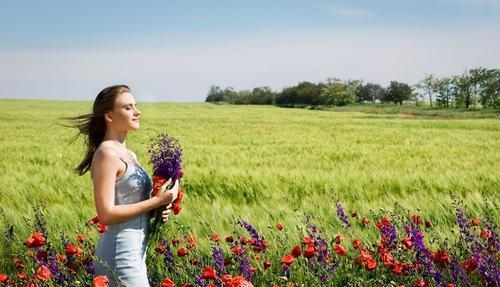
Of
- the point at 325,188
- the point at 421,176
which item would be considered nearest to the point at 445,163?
the point at 421,176

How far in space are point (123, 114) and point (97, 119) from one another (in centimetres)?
18

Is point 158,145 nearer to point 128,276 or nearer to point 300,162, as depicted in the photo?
point 128,276

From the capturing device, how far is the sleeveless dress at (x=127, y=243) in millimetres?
2320

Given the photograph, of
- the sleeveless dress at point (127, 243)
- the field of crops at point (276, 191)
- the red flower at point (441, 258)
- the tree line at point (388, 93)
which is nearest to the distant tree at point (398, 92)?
the tree line at point (388, 93)

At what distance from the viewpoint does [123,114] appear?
2.45 metres

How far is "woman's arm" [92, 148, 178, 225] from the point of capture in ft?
7.41

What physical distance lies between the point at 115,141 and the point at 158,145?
0.75 ft

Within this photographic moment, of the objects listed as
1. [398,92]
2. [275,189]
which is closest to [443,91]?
[398,92]

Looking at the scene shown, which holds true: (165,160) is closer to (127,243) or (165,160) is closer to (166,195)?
(166,195)

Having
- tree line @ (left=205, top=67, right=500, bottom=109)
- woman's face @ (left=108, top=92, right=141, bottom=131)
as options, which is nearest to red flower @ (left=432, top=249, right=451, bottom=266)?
woman's face @ (left=108, top=92, right=141, bottom=131)

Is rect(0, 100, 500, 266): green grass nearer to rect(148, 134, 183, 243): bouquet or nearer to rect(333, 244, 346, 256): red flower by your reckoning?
rect(148, 134, 183, 243): bouquet

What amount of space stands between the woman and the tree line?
70728 millimetres

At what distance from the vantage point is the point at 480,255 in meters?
2.61

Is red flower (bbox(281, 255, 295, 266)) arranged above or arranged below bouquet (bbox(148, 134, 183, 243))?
below
